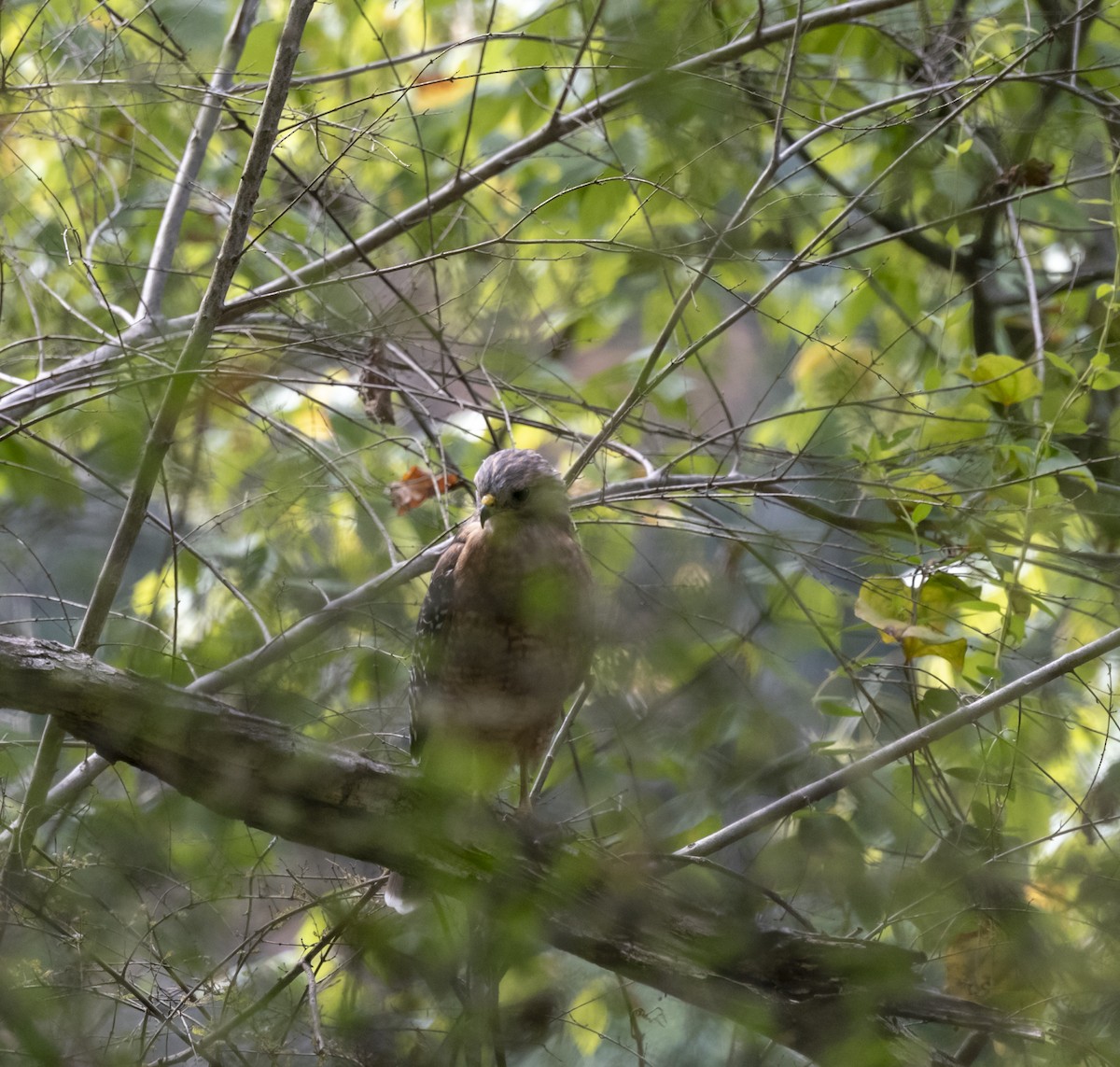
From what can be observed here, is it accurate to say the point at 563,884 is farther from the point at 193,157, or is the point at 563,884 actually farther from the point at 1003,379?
the point at 193,157

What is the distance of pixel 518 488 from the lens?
2031mm

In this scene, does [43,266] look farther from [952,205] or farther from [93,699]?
[952,205]

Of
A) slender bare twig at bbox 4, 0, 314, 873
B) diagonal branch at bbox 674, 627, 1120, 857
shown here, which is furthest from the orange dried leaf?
diagonal branch at bbox 674, 627, 1120, 857

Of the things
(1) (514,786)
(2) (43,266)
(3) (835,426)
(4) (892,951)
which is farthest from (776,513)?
(2) (43,266)

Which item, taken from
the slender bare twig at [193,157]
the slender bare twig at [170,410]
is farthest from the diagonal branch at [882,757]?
the slender bare twig at [193,157]

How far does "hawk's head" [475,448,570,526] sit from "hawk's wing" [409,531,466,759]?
0.11 meters

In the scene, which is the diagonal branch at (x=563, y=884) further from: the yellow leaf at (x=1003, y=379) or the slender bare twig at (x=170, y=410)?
the yellow leaf at (x=1003, y=379)

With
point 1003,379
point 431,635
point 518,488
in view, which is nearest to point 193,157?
point 518,488

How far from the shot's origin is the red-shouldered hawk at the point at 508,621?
108 centimetres

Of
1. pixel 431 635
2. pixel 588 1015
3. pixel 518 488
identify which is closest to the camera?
pixel 588 1015

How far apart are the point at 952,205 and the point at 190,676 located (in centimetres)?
173

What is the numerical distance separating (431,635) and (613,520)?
15.1 inches

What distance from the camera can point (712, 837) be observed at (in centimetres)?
96

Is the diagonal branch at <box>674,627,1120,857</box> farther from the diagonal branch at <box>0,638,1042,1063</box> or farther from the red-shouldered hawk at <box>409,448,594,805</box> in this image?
the red-shouldered hawk at <box>409,448,594,805</box>
